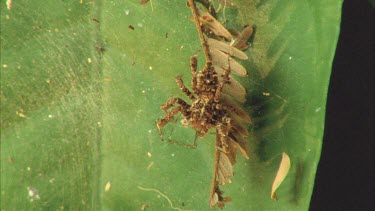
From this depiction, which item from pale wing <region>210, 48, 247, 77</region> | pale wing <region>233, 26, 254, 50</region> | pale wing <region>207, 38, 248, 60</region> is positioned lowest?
pale wing <region>210, 48, 247, 77</region>

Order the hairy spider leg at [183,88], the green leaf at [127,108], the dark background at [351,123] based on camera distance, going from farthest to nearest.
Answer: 1. the dark background at [351,123]
2. the hairy spider leg at [183,88]
3. the green leaf at [127,108]

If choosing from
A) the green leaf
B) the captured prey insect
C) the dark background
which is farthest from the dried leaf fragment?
the dark background

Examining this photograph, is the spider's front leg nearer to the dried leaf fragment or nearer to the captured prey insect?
the captured prey insect

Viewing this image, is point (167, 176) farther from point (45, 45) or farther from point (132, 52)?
point (45, 45)

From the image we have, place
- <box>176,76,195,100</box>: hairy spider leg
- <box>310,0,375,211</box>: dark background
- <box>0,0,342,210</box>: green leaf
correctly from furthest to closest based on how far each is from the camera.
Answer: <box>310,0,375,211</box>: dark background, <box>176,76,195,100</box>: hairy spider leg, <box>0,0,342,210</box>: green leaf

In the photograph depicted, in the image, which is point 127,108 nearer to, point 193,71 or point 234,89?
point 193,71

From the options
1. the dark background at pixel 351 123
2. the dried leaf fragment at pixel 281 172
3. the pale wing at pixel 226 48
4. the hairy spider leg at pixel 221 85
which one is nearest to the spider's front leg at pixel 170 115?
the hairy spider leg at pixel 221 85

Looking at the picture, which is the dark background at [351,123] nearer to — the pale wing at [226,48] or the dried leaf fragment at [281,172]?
the dried leaf fragment at [281,172]

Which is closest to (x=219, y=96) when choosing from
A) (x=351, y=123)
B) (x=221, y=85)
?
(x=221, y=85)

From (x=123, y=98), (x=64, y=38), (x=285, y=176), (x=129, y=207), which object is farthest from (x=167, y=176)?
(x=64, y=38)
